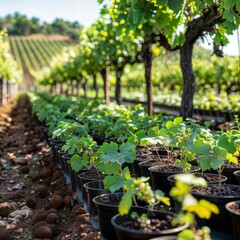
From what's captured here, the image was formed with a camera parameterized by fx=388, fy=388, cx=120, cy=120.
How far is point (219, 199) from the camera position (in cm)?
258

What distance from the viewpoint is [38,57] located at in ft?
308

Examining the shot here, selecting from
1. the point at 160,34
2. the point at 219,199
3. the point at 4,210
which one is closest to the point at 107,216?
the point at 219,199

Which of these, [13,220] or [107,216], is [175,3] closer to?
[107,216]

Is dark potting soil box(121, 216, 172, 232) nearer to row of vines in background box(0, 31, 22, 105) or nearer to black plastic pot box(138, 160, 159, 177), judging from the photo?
black plastic pot box(138, 160, 159, 177)

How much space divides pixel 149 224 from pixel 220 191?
80 centimetres

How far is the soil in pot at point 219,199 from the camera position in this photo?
8.47 feet

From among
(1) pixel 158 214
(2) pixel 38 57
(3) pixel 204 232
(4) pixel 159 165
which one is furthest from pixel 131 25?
(2) pixel 38 57

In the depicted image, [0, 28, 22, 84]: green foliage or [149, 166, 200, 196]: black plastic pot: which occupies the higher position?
[0, 28, 22, 84]: green foliage

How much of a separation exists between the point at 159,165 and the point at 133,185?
138 centimetres

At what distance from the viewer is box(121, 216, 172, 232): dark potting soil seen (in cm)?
212

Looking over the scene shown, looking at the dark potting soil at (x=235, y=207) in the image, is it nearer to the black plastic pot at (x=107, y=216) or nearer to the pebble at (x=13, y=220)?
the black plastic pot at (x=107, y=216)

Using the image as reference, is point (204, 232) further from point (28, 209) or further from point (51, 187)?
point (51, 187)

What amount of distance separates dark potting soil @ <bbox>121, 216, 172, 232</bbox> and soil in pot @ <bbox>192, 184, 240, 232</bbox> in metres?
0.49

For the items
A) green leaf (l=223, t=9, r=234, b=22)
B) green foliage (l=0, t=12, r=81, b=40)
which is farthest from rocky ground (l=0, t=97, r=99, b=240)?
green foliage (l=0, t=12, r=81, b=40)
